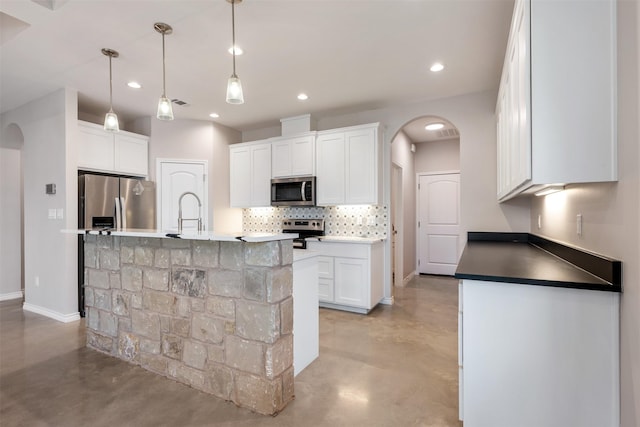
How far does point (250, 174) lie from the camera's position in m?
4.79

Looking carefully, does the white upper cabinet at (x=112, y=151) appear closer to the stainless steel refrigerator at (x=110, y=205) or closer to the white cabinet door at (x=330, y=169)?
the stainless steel refrigerator at (x=110, y=205)

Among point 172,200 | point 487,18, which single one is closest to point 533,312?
point 487,18

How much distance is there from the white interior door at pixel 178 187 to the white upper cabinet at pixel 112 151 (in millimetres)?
274

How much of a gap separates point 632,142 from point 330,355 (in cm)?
234

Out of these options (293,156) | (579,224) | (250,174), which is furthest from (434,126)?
(579,224)

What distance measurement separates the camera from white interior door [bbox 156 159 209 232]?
14.7 feet

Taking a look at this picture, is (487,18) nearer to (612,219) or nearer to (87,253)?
(612,219)

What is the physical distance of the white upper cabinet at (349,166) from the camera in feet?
12.6

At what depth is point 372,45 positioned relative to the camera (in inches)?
103

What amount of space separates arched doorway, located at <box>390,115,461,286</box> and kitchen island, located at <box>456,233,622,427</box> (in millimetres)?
3497

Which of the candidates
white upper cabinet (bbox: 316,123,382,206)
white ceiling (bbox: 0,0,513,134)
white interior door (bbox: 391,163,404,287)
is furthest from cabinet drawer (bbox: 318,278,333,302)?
white ceiling (bbox: 0,0,513,134)

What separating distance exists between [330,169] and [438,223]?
311 centimetres

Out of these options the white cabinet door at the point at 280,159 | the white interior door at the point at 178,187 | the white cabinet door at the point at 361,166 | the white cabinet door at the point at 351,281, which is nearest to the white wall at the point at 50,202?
the white interior door at the point at 178,187

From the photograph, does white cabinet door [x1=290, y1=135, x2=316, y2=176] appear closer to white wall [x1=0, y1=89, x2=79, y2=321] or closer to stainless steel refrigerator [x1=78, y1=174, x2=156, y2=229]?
stainless steel refrigerator [x1=78, y1=174, x2=156, y2=229]
